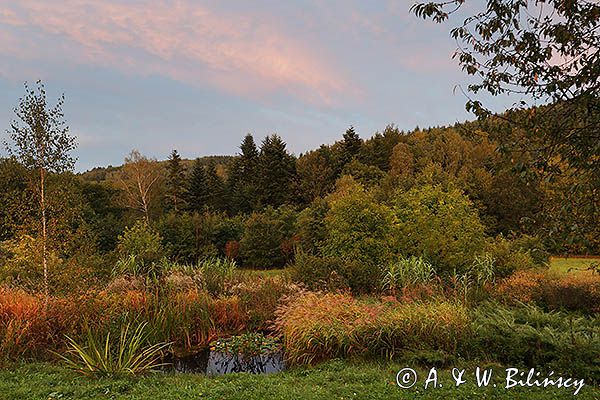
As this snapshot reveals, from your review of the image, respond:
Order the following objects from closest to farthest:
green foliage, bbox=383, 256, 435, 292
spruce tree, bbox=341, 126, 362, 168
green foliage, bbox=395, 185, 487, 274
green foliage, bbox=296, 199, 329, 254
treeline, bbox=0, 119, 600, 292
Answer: treeline, bbox=0, 119, 600, 292 < green foliage, bbox=383, 256, 435, 292 < green foliage, bbox=395, 185, 487, 274 < green foliage, bbox=296, 199, 329, 254 < spruce tree, bbox=341, 126, 362, 168

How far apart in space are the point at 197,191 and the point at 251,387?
30.0m

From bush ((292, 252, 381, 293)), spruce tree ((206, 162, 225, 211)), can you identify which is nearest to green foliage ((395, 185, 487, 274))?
bush ((292, 252, 381, 293))

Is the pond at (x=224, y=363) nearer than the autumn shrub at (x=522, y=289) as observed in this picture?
Result: Yes

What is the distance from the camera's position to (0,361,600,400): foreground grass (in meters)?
4.35

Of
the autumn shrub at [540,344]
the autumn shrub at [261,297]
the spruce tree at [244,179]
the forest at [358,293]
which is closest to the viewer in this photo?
the forest at [358,293]

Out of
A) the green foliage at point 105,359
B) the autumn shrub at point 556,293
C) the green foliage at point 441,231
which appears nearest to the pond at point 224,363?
the green foliage at point 105,359

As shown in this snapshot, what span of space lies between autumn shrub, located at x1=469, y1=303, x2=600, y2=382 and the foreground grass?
652 millimetres

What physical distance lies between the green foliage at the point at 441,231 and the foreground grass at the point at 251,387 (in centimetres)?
757

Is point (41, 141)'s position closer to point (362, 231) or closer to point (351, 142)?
point (362, 231)

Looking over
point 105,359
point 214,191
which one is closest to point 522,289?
point 105,359

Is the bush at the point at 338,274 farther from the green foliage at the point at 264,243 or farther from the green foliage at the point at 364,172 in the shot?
the green foliage at the point at 364,172

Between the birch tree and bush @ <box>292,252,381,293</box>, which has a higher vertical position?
the birch tree

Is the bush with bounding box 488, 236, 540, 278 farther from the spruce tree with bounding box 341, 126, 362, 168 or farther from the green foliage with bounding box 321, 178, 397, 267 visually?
the spruce tree with bounding box 341, 126, 362, 168

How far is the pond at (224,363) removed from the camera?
651cm
